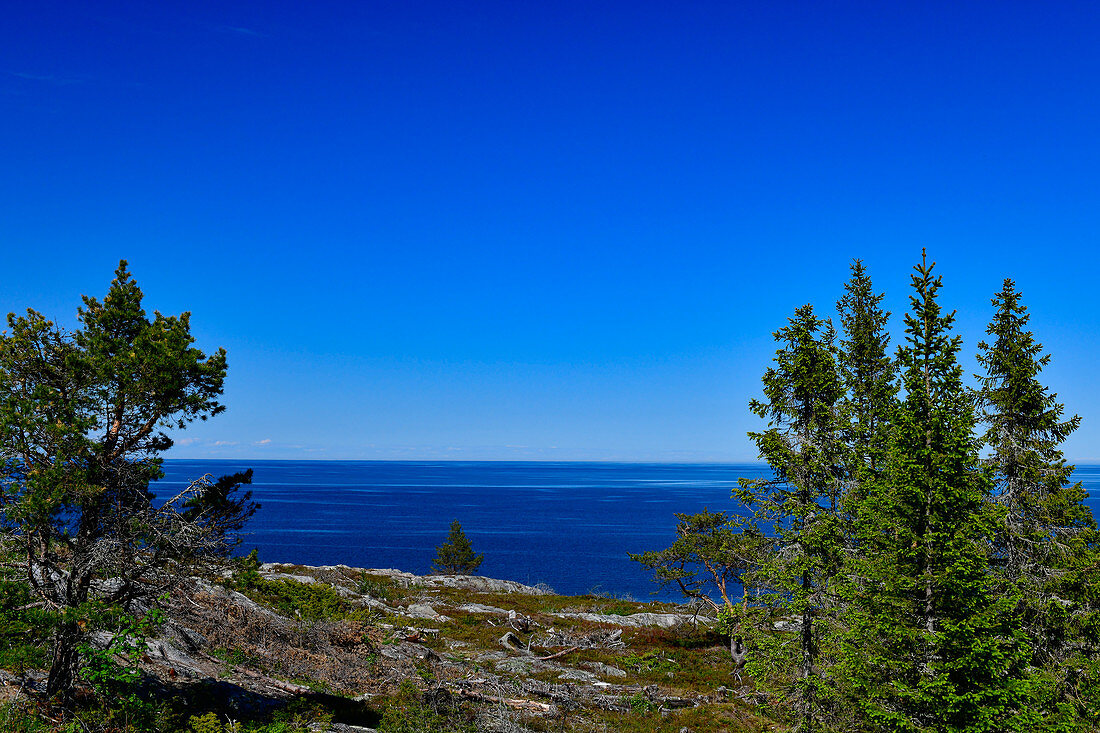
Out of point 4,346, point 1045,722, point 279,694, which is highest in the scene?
point 4,346

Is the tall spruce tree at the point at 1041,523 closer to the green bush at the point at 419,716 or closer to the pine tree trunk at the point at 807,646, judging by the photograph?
the pine tree trunk at the point at 807,646

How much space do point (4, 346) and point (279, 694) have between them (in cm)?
1170

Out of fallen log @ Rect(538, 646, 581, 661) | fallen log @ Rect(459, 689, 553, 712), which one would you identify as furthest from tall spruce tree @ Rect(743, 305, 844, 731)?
fallen log @ Rect(538, 646, 581, 661)

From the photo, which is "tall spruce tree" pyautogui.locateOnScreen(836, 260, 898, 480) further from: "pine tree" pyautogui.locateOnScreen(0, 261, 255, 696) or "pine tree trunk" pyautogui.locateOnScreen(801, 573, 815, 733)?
"pine tree" pyautogui.locateOnScreen(0, 261, 255, 696)

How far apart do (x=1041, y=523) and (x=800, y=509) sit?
24.8 ft

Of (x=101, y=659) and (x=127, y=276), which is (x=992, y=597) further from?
(x=127, y=276)

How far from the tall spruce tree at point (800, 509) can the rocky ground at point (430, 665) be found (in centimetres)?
338

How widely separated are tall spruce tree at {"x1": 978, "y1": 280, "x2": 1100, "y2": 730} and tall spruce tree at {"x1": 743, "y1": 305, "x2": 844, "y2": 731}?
4.34 meters

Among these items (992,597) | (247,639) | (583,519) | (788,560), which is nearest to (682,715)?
(788,560)

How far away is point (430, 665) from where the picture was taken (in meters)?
23.2

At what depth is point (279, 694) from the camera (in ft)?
60.6

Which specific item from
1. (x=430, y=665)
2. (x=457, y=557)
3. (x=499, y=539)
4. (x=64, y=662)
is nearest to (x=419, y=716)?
(x=430, y=665)

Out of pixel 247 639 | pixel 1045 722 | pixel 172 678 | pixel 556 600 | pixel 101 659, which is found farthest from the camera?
pixel 556 600

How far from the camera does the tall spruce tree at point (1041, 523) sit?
687 inches
